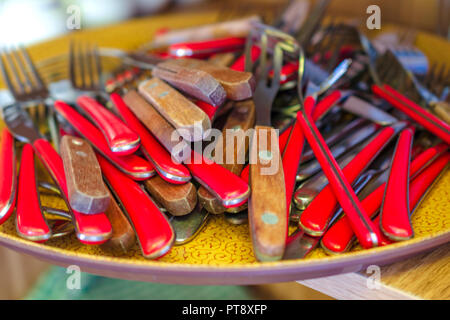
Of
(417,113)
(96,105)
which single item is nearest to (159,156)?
(96,105)

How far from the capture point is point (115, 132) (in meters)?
0.42

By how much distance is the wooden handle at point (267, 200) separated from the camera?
1.05 ft

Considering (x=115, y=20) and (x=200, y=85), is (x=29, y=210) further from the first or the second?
(x=115, y=20)

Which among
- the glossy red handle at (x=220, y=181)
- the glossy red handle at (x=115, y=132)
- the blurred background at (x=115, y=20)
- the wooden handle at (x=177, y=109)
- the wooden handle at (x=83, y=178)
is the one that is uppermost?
the wooden handle at (x=177, y=109)

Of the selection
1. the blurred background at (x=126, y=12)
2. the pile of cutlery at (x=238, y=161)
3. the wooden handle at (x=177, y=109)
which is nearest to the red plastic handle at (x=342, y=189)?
the pile of cutlery at (x=238, y=161)

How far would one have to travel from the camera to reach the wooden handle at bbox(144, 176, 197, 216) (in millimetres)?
370

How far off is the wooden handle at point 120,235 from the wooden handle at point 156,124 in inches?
3.1

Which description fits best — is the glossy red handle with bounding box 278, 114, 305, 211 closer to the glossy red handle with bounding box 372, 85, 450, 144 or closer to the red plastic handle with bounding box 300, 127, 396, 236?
the red plastic handle with bounding box 300, 127, 396, 236

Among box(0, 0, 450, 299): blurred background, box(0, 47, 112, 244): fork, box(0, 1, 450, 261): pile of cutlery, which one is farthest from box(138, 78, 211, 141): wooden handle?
box(0, 0, 450, 299): blurred background

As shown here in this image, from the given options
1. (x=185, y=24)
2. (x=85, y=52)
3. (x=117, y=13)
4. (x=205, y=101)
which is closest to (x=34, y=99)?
(x=85, y=52)

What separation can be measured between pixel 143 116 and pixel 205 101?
73 mm

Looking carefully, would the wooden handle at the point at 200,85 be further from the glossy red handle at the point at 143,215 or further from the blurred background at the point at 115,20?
the blurred background at the point at 115,20

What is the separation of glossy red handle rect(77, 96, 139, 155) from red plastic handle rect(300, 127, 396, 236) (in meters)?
0.18

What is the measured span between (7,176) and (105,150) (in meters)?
0.10
